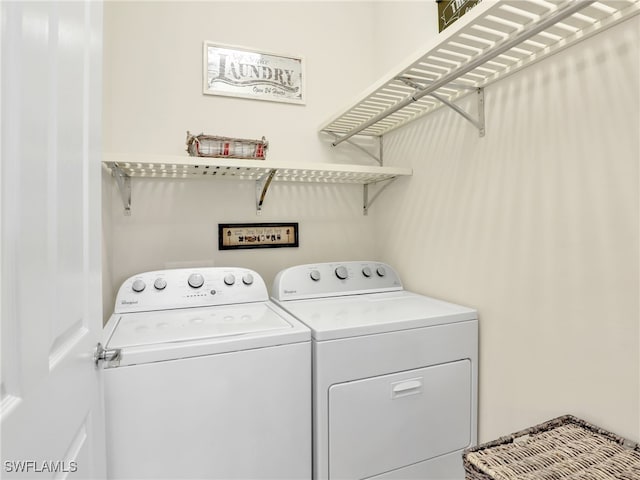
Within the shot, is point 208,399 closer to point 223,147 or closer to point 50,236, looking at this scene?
point 50,236

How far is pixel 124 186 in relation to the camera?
1.80 metres

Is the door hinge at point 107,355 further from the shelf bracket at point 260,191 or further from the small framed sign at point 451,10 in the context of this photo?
the small framed sign at point 451,10

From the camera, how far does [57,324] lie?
680 millimetres

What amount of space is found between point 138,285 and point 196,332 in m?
0.54

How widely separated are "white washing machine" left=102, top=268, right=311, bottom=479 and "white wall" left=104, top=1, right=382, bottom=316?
2.09 ft

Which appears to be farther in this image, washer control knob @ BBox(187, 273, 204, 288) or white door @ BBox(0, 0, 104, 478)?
washer control knob @ BBox(187, 273, 204, 288)

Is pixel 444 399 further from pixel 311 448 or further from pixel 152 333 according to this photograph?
pixel 152 333

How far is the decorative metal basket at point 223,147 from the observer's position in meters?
1.64

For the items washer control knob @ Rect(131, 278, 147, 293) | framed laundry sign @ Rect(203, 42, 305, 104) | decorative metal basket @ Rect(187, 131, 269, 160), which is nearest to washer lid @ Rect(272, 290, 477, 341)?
washer control knob @ Rect(131, 278, 147, 293)

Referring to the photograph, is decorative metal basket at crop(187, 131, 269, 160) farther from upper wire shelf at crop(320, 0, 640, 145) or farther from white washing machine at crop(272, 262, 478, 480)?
white washing machine at crop(272, 262, 478, 480)

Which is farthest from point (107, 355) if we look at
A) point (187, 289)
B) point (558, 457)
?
point (558, 457)

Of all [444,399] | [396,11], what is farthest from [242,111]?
[444,399]

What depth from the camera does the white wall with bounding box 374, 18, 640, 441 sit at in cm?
104

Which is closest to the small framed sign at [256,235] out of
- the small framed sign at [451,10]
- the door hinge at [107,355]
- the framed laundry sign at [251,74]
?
the framed laundry sign at [251,74]
